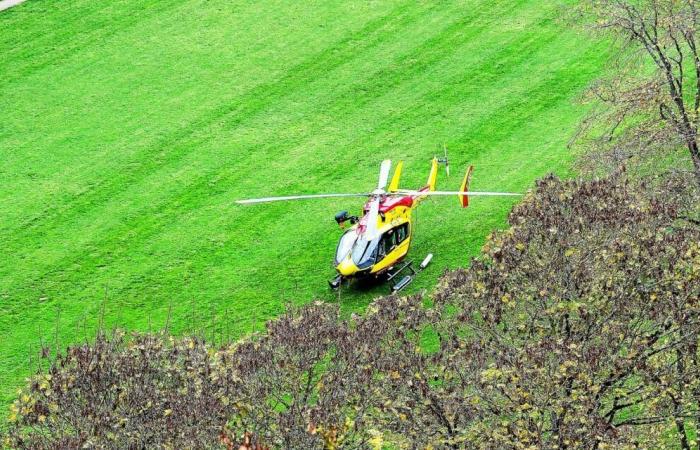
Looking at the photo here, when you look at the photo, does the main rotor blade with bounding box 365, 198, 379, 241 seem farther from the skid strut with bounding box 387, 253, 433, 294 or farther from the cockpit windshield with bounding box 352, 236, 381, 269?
the skid strut with bounding box 387, 253, 433, 294

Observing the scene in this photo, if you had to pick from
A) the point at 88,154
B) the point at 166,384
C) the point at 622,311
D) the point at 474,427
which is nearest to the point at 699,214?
the point at 622,311

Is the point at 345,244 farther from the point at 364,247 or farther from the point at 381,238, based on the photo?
the point at 381,238

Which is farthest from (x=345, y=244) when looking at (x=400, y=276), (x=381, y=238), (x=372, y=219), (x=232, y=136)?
(x=232, y=136)

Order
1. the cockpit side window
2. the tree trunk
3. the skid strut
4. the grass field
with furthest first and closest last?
the grass field < the skid strut < the cockpit side window < the tree trunk

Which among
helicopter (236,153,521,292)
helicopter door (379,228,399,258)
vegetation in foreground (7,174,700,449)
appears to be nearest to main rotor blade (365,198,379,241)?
helicopter (236,153,521,292)

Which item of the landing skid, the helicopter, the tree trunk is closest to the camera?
the tree trunk

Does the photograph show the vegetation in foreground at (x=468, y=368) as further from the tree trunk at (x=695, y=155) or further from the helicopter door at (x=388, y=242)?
the helicopter door at (x=388, y=242)

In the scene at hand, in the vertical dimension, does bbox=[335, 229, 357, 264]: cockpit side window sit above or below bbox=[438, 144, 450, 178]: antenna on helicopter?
above

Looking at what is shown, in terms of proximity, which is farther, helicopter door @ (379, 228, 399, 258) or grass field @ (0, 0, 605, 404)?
grass field @ (0, 0, 605, 404)
